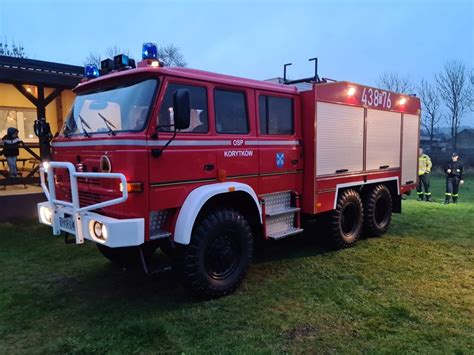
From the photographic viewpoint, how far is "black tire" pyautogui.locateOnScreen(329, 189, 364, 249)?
6242 mm

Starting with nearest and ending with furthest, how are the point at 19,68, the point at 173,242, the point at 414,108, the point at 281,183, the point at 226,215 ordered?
the point at 173,242 → the point at 226,215 → the point at 281,183 → the point at 414,108 → the point at 19,68

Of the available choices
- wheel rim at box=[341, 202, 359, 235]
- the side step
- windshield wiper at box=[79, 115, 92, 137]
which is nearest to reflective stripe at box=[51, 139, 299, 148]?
windshield wiper at box=[79, 115, 92, 137]

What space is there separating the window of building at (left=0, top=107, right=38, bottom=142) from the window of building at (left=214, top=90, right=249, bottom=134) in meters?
9.90

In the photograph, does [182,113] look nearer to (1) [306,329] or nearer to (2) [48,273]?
(1) [306,329]

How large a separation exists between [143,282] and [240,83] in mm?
2787

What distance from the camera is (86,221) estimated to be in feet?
12.8

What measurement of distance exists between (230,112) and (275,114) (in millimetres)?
869

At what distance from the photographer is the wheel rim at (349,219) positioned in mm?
6645

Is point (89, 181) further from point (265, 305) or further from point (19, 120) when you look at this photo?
point (19, 120)

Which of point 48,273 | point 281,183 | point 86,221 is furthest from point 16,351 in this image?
point 281,183

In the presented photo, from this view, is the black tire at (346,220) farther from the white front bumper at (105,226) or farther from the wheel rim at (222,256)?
the white front bumper at (105,226)

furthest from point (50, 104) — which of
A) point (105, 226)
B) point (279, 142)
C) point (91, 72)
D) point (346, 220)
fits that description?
point (105, 226)

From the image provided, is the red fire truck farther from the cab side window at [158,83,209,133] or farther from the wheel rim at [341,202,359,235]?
the wheel rim at [341,202,359,235]

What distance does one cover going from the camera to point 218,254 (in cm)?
451
